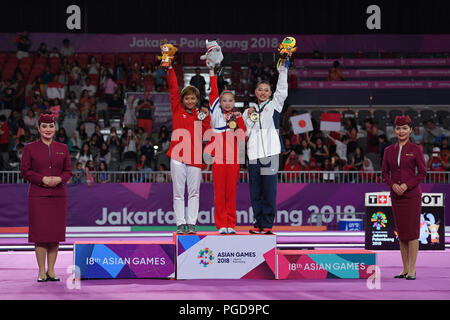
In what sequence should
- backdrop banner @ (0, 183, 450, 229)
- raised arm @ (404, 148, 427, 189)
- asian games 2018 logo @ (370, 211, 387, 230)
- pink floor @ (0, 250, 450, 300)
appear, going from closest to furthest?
pink floor @ (0, 250, 450, 300) → raised arm @ (404, 148, 427, 189) → asian games 2018 logo @ (370, 211, 387, 230) → backdrop banner @ (0, 183, 450, 229)

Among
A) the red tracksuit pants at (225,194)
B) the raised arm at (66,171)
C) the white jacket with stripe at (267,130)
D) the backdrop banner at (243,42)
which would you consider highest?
the backdrop banner at (243,42)

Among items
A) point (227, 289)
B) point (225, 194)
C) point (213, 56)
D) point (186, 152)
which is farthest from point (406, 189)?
point (213, 56)

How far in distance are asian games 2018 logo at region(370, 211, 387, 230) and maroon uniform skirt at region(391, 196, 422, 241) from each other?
300 cm

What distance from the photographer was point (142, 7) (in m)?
23.4

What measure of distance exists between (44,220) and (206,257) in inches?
80.9

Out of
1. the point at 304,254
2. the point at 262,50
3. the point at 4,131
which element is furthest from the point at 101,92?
the point at 304,254

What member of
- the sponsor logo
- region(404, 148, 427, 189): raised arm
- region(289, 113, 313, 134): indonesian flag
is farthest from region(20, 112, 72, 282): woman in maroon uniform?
region(289, 113, 313, 134): indonesian flag

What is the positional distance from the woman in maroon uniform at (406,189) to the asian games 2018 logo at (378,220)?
290 cm

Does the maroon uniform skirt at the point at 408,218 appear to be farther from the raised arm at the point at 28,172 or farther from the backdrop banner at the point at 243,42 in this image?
the backdrop banner at the point at 243,42

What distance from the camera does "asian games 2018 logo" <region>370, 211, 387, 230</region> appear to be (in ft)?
35.9

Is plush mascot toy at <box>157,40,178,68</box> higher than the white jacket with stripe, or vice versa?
plush mascot toy at <box>157,40,178,68</box>

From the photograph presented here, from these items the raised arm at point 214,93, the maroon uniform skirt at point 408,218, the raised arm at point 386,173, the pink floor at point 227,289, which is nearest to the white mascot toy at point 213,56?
the raised arm at point 214,93

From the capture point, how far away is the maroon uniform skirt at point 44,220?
7617 millimetres

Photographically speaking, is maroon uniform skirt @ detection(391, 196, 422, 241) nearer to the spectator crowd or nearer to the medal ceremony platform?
→ the medal ceremony platform
